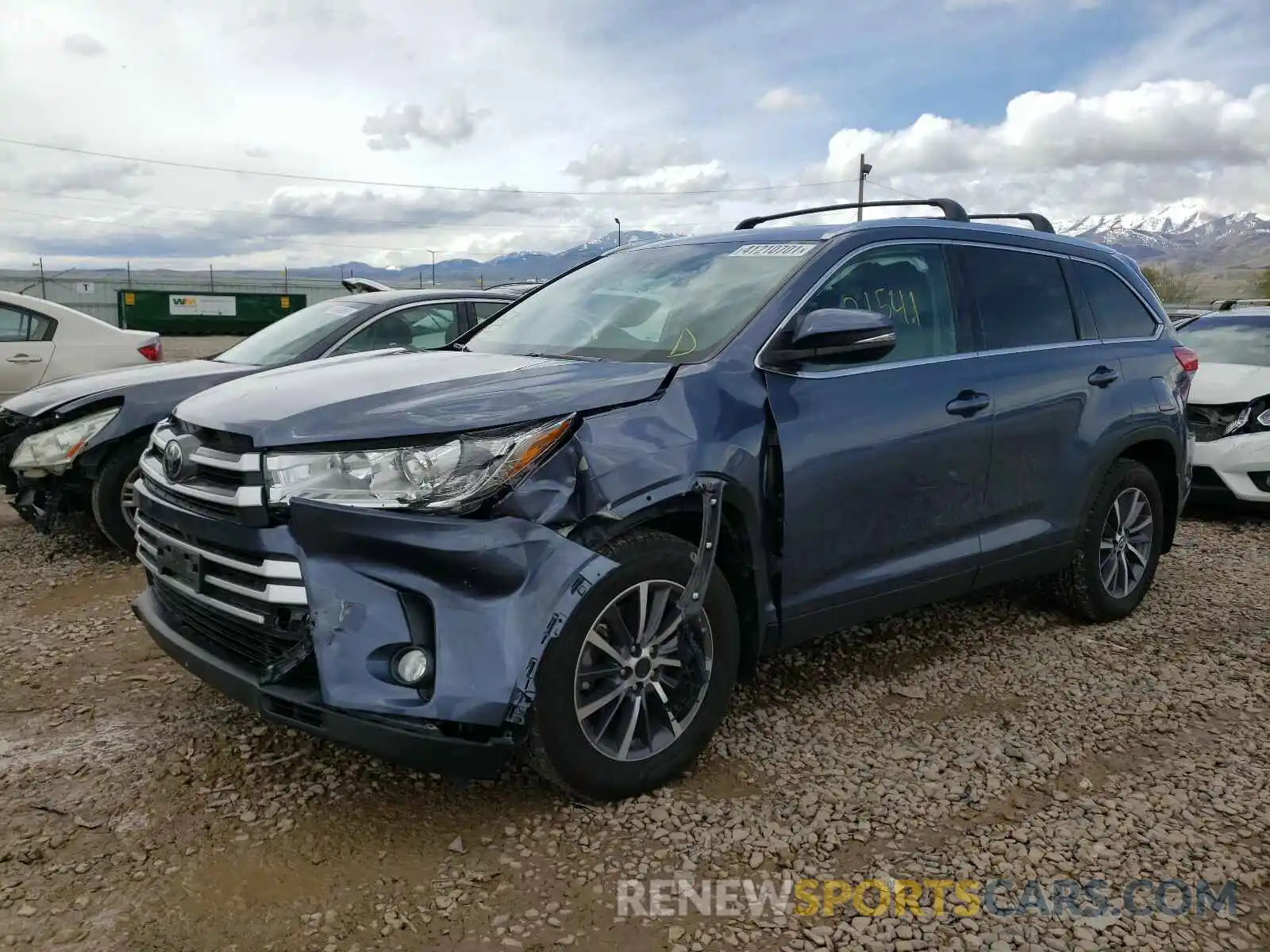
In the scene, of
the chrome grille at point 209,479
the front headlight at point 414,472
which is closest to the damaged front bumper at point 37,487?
the chrome grille at point 209,479

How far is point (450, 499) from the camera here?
8.63 feet

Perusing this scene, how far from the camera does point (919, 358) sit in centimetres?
Result: 375

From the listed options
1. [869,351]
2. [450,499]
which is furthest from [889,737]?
[450,499]

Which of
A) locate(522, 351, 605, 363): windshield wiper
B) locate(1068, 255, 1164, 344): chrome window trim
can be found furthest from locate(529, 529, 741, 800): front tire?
locate(1068, 255, 1164, 344): chrome window trim

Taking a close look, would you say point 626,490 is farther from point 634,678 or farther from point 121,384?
point 121,384

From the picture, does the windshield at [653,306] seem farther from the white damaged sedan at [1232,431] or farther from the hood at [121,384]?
the white damaged sedan at [1232,431]

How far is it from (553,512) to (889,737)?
64.5 inches

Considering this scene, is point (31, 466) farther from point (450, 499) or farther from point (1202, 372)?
point (1202, 372)

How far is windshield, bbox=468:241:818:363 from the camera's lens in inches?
133

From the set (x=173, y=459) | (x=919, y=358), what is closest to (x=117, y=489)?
(x=173, y=459)

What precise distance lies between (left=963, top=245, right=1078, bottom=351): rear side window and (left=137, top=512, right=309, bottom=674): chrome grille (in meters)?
2.86

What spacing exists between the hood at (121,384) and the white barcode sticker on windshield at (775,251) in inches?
131

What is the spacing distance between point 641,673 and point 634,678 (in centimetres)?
3

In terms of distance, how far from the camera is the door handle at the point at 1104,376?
4.46 meters
